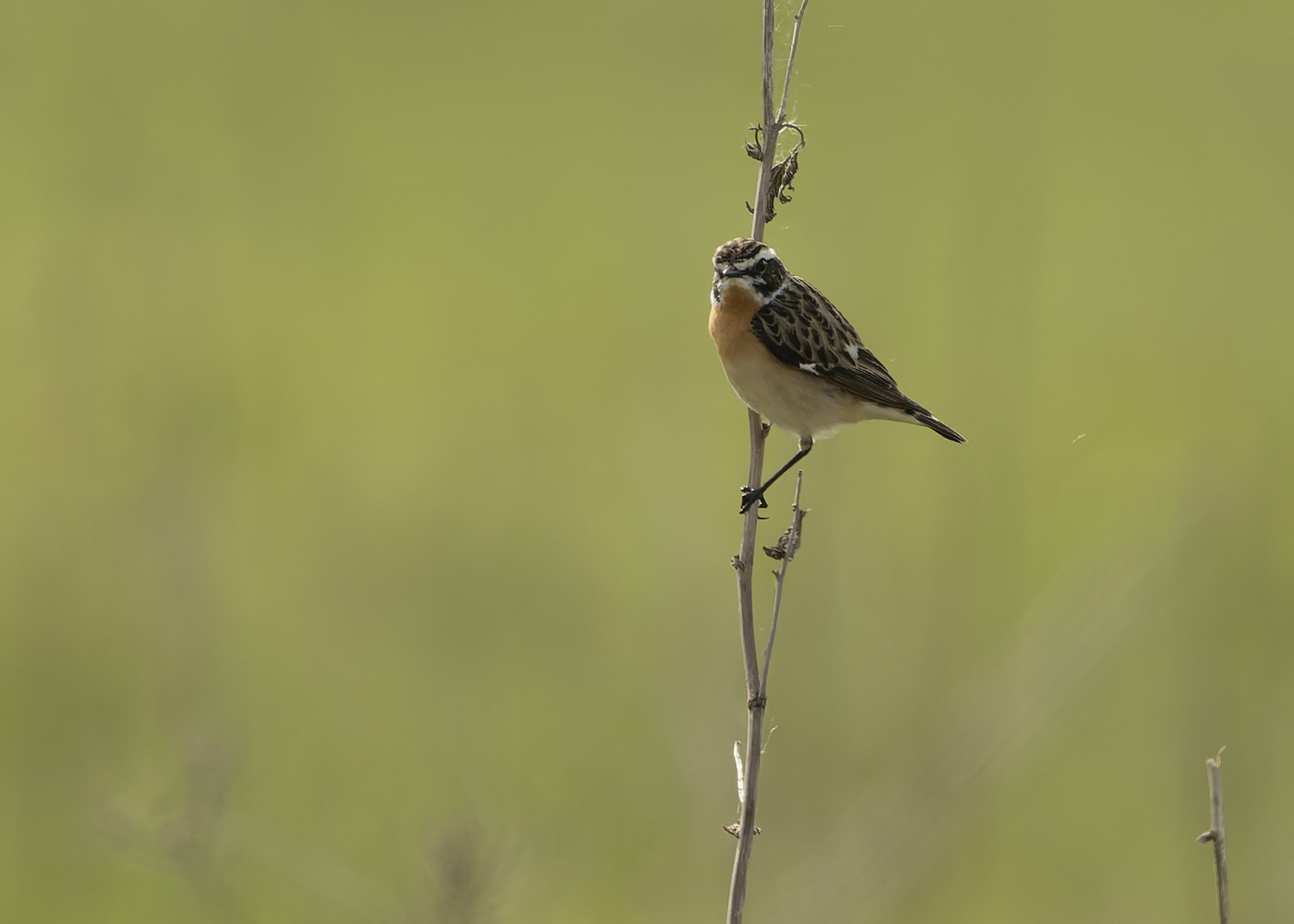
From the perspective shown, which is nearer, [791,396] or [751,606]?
[751,606]

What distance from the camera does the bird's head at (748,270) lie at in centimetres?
427

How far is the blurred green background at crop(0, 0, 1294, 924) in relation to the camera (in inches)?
226

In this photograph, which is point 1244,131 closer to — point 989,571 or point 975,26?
point 975,26

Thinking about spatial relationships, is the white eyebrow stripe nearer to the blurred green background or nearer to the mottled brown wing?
the mottled brown wing

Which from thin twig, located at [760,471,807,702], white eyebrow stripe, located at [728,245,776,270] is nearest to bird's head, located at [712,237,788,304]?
white eyebrow stripe, located at [728,245,776,270]

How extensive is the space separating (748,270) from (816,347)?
40 cm

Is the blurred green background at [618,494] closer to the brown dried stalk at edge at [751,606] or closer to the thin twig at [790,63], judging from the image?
the thin twig at [790,63]

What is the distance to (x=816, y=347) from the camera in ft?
15.0

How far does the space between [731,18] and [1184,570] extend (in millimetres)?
10888

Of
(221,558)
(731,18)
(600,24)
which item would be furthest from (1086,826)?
(600,24)

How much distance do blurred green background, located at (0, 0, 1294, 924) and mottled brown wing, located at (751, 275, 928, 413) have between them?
0.93 metres

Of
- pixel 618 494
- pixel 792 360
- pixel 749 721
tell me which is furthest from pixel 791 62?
pixel 618 494

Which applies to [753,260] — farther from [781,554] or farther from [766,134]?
[781,554]

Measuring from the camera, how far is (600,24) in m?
19.8
